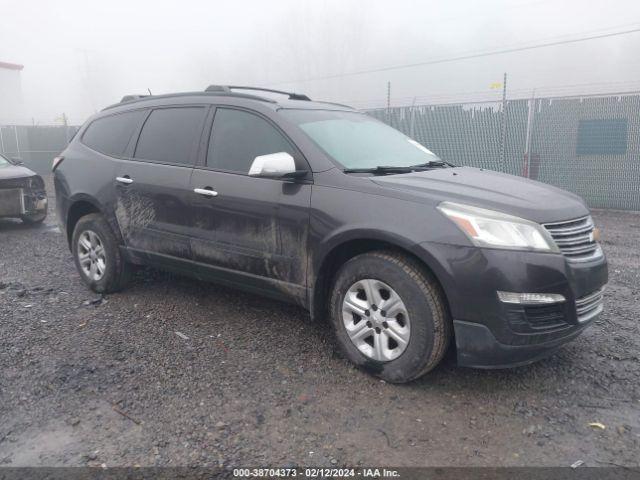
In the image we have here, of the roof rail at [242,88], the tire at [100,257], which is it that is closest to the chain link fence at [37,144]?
the tire at [100,257]

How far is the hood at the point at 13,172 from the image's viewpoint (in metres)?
8.57

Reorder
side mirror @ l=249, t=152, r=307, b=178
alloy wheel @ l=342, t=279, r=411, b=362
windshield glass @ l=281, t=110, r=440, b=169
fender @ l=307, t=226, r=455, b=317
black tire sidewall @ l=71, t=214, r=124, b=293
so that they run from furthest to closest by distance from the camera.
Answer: black tire sidewall @ l=71, t=214, r=124, b=293, windshield glass @ l=281, t=110, r=440, b=169, side mirror @ l=249, t=152, r=307, b=178, alloy wheel @ l=342, t=279, r=411, b=362, fender @ l=307, t=226, r=455, b=317

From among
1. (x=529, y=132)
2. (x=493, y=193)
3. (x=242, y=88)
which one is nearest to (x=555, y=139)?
(x=529, y=132)

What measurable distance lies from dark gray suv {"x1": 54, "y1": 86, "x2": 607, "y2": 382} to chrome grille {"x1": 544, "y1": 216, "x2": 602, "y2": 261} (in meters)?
0.01

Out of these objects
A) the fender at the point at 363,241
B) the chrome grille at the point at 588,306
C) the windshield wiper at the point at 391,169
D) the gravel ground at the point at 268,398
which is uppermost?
the windshield wiper at the point at 391,169

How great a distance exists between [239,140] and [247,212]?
2.04 ft

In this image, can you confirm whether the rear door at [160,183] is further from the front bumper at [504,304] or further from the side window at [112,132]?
the front bumper at [504,304]

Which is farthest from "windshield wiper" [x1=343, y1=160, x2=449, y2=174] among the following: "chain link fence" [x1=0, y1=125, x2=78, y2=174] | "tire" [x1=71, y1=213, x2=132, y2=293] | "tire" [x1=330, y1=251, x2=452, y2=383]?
"chain link fence" [x1=0, y1=125, x2=78, y2=174]

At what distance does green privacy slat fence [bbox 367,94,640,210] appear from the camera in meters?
10.1

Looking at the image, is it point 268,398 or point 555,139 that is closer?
point 268,398

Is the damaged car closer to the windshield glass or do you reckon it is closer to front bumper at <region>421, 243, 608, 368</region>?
the windshield glass

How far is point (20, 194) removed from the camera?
8.72m

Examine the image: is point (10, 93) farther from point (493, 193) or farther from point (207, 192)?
point (493, 193)

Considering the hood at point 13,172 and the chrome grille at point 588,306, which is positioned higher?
the hood at point 13,172
